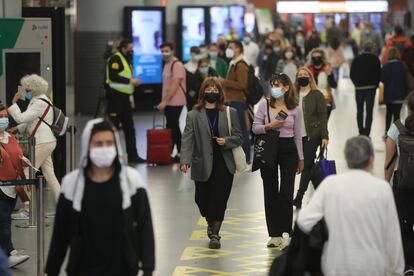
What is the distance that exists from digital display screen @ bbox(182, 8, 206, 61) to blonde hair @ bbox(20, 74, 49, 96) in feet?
53.8

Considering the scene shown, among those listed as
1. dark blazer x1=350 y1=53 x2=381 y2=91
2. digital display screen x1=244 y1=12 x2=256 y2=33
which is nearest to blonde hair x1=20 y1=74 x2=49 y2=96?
dark blazer x1=350 y1=53 x2=381 y2=91

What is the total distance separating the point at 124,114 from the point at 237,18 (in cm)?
1553

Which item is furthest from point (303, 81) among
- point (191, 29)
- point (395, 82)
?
point (191, 29)

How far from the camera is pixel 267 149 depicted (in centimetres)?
1178

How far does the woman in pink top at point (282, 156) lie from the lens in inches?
470

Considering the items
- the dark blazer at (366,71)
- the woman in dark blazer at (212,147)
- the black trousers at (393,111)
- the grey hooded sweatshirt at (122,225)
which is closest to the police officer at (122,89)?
the dark blazer at (366,71)

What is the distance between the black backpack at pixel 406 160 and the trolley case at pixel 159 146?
8.62 m

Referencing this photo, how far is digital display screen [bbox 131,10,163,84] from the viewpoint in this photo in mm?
28289

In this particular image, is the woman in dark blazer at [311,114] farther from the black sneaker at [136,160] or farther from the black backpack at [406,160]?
the black sneaker at [136,160]

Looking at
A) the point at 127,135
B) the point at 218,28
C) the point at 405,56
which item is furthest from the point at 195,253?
the point at 218,28

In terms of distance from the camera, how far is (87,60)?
27500mm

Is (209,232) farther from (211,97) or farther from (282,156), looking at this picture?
(211,97)

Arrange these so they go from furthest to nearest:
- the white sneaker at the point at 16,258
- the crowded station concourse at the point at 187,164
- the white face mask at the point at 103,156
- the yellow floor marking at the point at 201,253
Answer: the yellow floor marking at the point at 201,253
the white sneaker at the point at 16,258
the crowded station concourse at the point at 187,164
the white face mask at the point at 103,156

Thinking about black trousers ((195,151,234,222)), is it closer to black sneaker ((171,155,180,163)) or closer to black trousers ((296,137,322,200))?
black trousers ((296,137,322,200))
